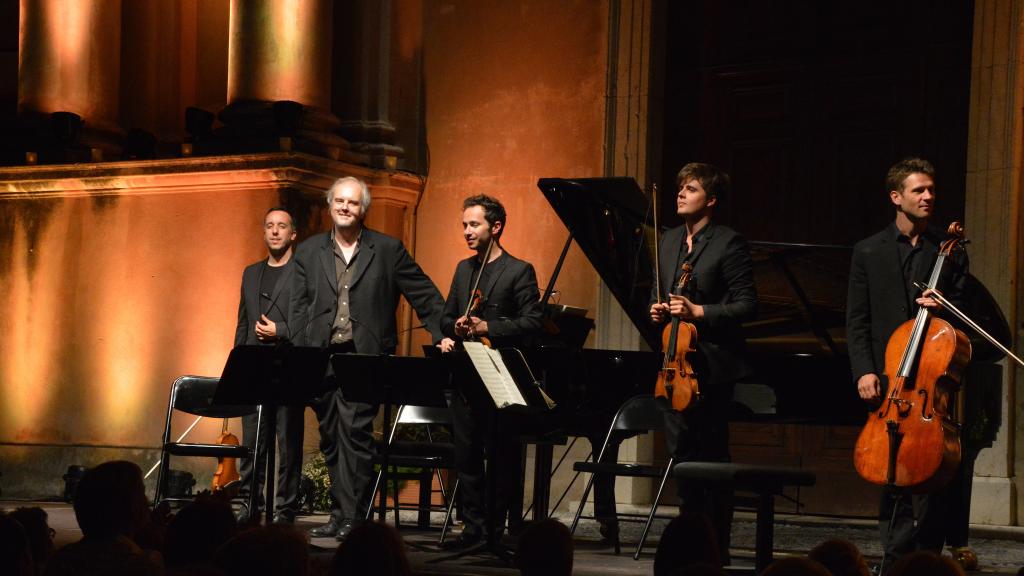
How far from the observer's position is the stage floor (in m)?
5.68

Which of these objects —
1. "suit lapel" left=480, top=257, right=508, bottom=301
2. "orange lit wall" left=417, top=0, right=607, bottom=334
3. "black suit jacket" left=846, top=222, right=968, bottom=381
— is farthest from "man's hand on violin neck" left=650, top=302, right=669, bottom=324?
"orange lit wall" left=417, top=0, right=607, bottom=334

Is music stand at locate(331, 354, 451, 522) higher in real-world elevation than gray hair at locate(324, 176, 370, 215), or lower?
lower

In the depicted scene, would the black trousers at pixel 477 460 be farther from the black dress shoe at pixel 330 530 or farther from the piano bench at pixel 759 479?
the piano bench at pixel 759 479

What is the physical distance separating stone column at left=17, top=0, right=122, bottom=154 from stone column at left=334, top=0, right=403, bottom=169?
169cm

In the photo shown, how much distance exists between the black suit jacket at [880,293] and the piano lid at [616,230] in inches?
48.6

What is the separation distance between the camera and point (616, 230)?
6781 millimetres

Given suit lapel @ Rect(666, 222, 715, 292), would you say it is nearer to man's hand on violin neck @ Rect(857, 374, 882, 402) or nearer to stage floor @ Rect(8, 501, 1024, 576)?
man's hand on violin neck @ Rect(857, 374, 882, 402)

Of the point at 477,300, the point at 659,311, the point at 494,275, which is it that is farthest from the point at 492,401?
the point at 494,275

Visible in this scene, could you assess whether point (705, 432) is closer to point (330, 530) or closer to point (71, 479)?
point (330, 530)

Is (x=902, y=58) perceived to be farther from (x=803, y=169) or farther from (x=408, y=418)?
(x=408, y=418)

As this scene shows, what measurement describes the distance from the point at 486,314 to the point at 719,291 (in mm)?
1344

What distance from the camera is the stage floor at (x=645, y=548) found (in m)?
5.68

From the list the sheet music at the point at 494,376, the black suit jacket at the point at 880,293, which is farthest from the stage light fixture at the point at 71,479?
the black suit jacket at the point at 880,293

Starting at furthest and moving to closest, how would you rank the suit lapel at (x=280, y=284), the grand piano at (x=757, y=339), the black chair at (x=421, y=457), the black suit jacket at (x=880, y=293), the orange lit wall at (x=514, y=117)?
1. the orange lit wall at (x=514, y=117)
2. the suit lapel at (x=280, y=284)
3. the black chair at (x=421, y=457)
4. the grand piano at (x=757, y=339)
5. the black suit jacket at (x=880, y=293)
